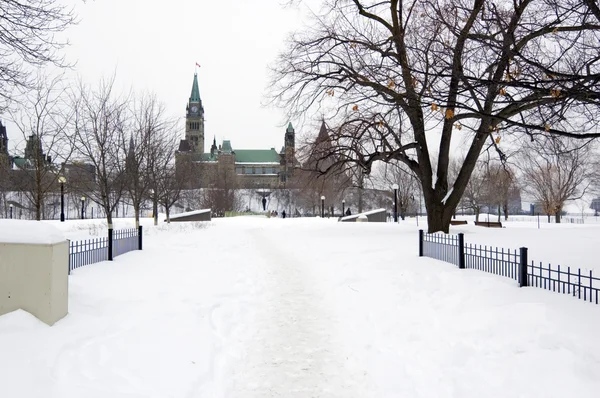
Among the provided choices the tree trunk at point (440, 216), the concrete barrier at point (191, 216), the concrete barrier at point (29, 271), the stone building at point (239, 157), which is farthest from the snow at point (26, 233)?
the stone building at point (239, 157)

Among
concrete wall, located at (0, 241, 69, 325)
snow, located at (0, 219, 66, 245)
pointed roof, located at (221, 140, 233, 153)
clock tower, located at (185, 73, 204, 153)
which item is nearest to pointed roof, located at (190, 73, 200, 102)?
clock tower, located at (185, 73, 204, 153)

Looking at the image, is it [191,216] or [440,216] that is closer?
[440,216]

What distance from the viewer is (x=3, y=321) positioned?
16.9ft

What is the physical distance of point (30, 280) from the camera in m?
5.49

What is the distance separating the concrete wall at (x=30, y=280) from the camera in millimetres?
5434

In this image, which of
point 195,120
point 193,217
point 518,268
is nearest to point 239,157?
point 195,120

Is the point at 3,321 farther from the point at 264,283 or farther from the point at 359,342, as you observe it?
the point at 264,283

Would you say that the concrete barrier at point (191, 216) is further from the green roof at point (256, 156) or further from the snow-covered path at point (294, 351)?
the green roof at point (256, 156)

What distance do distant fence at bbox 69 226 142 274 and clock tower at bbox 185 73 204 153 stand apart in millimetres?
114564

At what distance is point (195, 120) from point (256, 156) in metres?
24.0

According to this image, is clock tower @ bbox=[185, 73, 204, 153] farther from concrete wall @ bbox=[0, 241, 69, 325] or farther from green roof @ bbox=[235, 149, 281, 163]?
concrete wall @ bbox=[0, 241, 69, 325]

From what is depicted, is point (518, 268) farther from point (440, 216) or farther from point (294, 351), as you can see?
point (440, 216)

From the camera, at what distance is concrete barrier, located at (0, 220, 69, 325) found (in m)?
5.44

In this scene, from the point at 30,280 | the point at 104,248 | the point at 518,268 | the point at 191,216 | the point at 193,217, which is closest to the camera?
the point at 30,280
